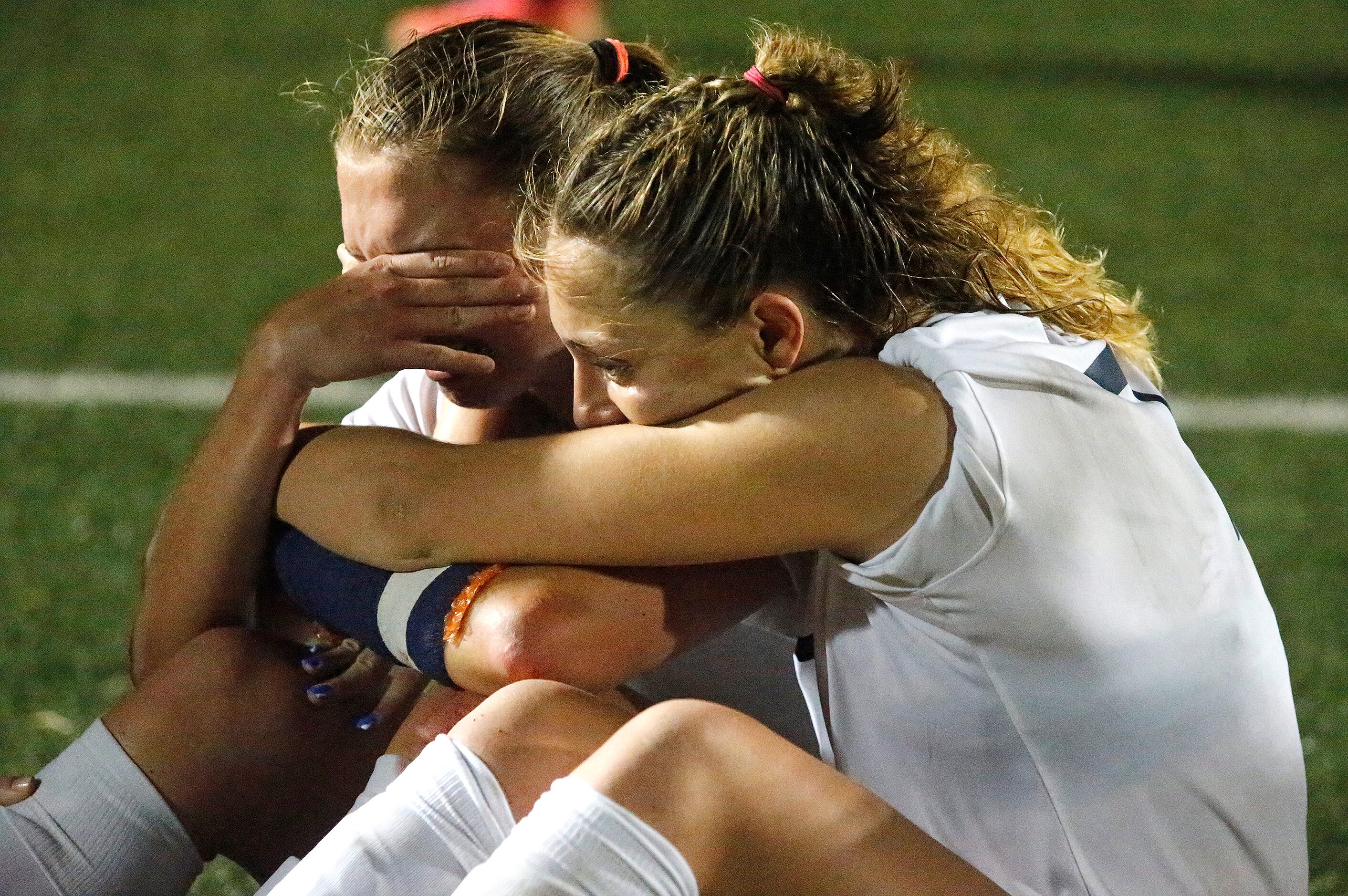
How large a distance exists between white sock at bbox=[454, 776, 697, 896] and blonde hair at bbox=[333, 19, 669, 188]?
645 millimetres

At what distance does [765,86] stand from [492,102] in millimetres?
320

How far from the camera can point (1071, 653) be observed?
52.9 inches

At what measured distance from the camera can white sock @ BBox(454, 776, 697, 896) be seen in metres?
1.18

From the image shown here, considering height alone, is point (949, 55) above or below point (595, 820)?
below

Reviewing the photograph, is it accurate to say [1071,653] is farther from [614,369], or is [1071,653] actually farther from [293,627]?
[293,627]

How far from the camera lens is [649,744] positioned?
1.23 metres

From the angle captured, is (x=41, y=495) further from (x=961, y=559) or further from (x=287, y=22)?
(x=287, y=22)

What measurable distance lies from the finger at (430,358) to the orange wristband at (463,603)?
250 mm

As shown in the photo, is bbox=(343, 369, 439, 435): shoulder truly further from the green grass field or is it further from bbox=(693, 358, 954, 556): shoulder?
bbox=(693, 358, 954, 556): shoulder

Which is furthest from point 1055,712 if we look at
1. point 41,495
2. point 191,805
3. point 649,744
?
point 41,495

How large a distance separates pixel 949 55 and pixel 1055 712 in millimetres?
5957

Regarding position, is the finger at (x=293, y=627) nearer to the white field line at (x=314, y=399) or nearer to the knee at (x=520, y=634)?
the knee at (x=520, y=634)

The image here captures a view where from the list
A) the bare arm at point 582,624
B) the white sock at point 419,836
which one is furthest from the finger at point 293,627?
the white sock at point 419,836

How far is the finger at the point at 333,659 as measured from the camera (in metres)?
1.65
